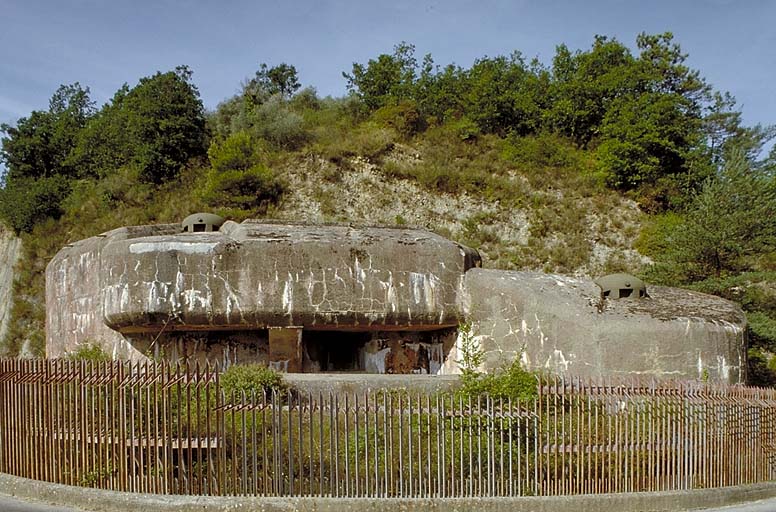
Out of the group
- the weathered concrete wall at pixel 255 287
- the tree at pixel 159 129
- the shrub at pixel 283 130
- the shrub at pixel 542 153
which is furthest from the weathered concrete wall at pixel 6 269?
the shrub at pixel 542 153

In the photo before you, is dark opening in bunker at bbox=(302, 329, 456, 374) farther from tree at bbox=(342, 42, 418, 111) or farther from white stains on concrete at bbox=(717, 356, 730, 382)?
tree at bbox=(342, 42, 418, 111)

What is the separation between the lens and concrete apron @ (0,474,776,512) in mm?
8156

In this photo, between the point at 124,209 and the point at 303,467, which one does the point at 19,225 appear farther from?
the point at 303,467

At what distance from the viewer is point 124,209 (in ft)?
116

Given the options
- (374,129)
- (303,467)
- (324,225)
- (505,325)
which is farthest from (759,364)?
(374,129)

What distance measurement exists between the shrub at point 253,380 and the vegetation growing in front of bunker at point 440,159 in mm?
19123

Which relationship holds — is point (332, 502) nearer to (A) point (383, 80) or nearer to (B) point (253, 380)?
(B) point (253, 380)

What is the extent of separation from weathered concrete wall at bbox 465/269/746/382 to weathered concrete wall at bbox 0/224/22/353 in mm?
25128

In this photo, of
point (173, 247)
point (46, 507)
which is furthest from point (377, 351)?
point (46, 507)

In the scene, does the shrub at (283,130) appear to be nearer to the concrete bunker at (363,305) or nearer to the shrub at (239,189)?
the shrub at (239,189)

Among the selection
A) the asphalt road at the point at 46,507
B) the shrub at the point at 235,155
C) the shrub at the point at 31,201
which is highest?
the shrub at the point at 235,155

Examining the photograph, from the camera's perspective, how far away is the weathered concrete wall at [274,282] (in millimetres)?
15609

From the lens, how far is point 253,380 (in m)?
12.4

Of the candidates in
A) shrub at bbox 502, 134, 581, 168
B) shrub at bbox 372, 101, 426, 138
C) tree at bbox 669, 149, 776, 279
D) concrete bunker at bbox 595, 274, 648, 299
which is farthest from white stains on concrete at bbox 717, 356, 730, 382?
shrub at bbox 372, 101, 426, 138
